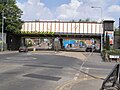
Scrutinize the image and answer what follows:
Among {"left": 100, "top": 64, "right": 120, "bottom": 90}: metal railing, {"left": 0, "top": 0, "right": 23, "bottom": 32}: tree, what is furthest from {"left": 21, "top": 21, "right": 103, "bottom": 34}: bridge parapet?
{"left": 100, "top": 64, "right": 120, "bottom": 90}: metal railing

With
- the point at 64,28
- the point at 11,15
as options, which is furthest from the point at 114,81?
the point at 64,28

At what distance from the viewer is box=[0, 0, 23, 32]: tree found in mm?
78812

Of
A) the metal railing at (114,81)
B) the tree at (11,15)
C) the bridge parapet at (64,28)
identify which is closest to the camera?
the metal railing at (114,81)

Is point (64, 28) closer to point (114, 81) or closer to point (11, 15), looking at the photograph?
point (11, 15)

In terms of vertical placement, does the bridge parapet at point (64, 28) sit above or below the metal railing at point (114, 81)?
above

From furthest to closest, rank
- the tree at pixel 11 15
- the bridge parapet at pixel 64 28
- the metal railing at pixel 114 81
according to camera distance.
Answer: the bridge parapet at pixel 64 28 → the tree at pixel 11 15 → the metal railing at pixel 114 81

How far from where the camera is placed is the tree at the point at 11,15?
3103 inches

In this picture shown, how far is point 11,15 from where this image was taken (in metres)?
80.1

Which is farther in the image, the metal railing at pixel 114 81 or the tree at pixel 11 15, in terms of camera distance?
the tree at pixel 11 15

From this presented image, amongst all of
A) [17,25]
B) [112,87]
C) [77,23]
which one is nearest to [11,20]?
[17,25]

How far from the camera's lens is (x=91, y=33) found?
82.6 m

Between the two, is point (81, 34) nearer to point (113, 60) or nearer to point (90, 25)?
point (90, 25)

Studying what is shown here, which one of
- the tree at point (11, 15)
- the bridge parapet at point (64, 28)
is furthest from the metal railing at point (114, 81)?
the bridge parapet at point (64, 28)

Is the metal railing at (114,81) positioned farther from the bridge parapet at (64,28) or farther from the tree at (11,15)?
the bridge parapet at (64,28)
